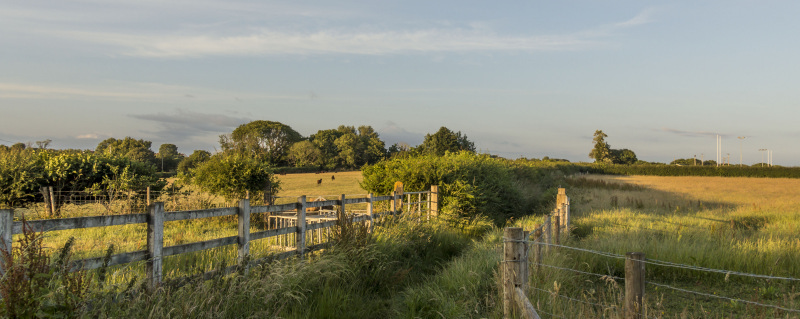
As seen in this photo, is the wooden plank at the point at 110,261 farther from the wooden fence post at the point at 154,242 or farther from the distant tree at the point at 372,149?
the distant tree at the point at 372,149

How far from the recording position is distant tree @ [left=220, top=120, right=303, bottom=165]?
73625 mm

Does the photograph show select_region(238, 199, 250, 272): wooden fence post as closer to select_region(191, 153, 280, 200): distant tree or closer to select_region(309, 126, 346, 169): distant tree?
select_region(191, 153, 280, 200): distant tree

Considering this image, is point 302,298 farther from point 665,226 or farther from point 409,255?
Result: point 665,226

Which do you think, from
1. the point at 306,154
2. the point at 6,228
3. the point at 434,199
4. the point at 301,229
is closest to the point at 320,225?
the point at 301,229

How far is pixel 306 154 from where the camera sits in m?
70.7

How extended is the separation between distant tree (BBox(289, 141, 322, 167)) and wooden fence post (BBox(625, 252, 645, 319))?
67.7 meters

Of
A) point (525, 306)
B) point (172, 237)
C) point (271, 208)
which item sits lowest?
point (172, 237)

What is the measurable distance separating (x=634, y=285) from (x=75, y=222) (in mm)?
4354

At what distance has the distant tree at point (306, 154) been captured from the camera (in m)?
70.4

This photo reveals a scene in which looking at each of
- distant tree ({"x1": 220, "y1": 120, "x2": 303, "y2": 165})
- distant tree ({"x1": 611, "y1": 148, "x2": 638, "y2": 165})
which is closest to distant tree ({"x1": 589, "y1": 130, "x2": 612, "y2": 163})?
distant tree ({"x1": 611, "y1": 148, "x2": 638, "y2": 165})

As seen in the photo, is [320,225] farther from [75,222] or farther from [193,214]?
[75,222]

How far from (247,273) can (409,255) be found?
14.0ft

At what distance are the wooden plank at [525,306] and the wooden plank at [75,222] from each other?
343 cm

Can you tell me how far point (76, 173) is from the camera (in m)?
20.0
